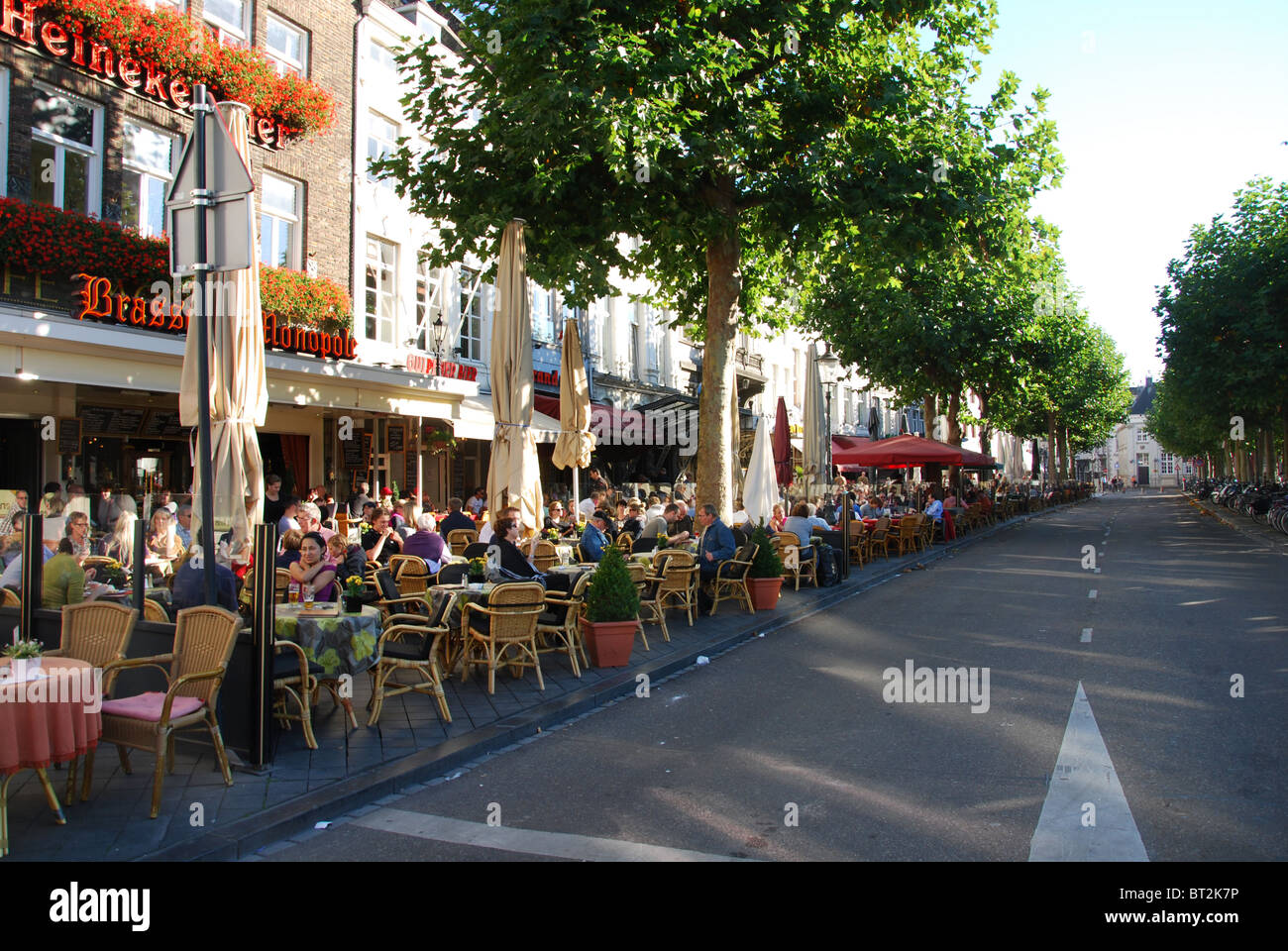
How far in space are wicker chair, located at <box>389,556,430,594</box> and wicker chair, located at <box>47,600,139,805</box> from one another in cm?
364

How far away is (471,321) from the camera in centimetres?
2283

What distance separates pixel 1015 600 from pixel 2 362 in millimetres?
13310

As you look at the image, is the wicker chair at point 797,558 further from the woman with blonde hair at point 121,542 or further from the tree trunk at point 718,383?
the woman with blonde hair at point 121,542

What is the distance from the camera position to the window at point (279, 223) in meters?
17.2

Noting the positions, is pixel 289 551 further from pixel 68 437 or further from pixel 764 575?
pixel 764 575

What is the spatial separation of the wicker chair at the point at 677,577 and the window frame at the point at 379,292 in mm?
10100

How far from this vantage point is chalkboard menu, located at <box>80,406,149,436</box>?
46.0 feet

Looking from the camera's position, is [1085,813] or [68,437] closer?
[1085,813]

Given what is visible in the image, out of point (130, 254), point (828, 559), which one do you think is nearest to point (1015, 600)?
point (828, 559)

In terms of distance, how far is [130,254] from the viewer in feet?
42.8

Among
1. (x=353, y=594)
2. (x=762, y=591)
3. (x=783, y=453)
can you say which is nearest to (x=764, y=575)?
(x=762, y=591)

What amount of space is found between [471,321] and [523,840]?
19.2 meters

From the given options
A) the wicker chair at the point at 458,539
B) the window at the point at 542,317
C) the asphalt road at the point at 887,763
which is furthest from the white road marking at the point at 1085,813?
the window at the point at 542,317
